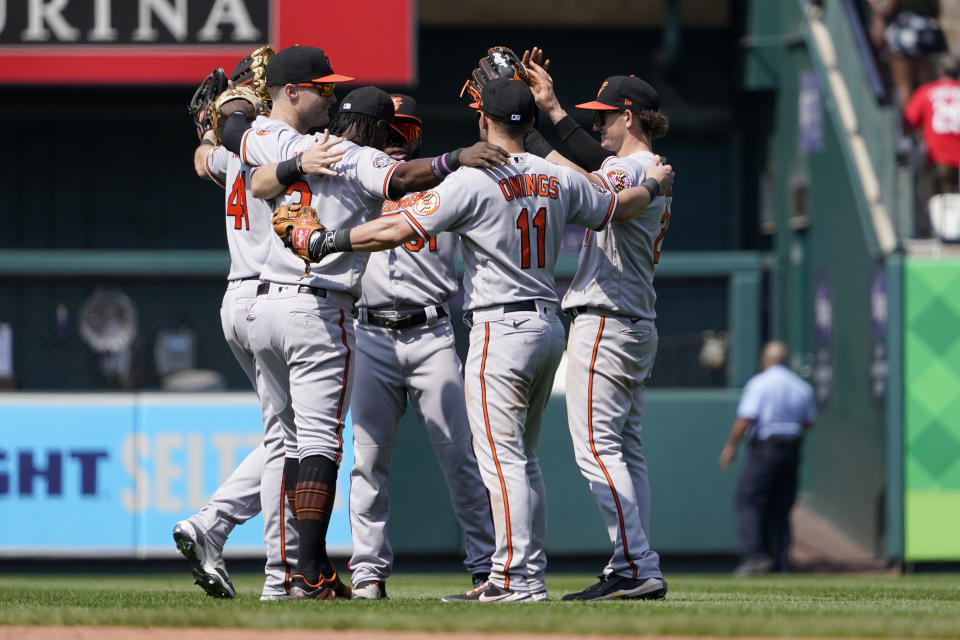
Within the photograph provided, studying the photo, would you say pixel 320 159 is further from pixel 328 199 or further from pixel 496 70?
pixel 496 70

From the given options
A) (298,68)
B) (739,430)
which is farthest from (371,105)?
(739,430)

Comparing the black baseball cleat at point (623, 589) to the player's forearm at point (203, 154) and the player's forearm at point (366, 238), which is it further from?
the player's forearm at point (203, 154)

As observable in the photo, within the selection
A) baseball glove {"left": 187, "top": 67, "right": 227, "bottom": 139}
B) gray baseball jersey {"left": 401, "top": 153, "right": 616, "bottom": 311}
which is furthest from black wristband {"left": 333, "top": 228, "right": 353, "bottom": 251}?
baseball glove {"left": 187, "top": 67, "right": 227, "bottom": 139}

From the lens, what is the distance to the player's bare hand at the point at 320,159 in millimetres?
5430

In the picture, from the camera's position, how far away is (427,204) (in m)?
5.39

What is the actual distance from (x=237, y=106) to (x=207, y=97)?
0.40 meters

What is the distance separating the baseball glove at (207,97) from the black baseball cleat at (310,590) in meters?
2.07

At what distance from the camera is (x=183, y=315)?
10.4m

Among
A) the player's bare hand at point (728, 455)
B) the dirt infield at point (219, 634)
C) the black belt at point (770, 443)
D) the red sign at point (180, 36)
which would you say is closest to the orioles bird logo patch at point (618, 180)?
the dirt infield at point (219, 634)

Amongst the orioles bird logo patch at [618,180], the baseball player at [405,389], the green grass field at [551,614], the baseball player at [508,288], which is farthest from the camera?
the baseball player at [405,389]

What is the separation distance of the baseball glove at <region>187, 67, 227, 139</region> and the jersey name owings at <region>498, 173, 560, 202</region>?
1590 mm

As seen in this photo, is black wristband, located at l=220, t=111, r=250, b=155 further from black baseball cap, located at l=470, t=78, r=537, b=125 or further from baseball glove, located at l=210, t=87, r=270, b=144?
black baseball cap, located at l=470, t=78, r=537, b=125

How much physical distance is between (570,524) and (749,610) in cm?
521

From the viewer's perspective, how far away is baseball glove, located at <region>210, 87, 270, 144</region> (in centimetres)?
617
